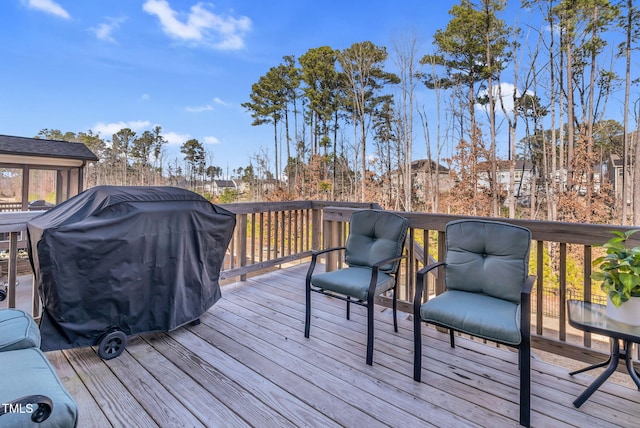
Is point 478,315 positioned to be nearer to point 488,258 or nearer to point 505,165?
point 488,258

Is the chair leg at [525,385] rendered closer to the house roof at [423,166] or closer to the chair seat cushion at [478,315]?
the chair seat cushion at [478,315]

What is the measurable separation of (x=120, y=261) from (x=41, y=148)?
8716 mm

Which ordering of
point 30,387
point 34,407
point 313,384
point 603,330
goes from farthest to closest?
point 313,384 → point 603,330 → point 30,387 → point 34,407

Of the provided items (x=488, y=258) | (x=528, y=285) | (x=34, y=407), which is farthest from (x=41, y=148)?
(x=528, y=285)

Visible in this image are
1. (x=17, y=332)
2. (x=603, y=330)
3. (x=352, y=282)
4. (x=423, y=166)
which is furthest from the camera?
(x=423, y=166)

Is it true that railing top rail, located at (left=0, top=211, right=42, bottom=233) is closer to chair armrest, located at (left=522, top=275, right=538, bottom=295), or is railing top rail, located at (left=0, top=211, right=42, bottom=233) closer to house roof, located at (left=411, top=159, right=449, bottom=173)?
chair armrest, located at (left=522, top=275, right=538, bottom=295)

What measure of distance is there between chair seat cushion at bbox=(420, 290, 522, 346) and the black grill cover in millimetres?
1777

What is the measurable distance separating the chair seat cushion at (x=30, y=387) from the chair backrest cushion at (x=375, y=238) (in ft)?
6.66

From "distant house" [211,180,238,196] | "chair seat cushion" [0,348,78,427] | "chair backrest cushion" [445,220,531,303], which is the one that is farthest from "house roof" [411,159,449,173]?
"chair seat cushion" [0,348,78,427]

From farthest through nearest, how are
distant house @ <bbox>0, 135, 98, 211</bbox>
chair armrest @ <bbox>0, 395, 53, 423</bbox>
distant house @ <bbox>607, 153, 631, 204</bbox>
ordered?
distant house @ <bbox>607, 153, 631, 204</bbox>, distant house @ <bbox>0, 135, 98, 211</bbox>, chair armrest @ <bbox>0, 395, 53, 423</bbox>

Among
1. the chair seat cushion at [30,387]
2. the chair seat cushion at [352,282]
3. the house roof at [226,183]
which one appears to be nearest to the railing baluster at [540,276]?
the chair seat cushion at [352,282]

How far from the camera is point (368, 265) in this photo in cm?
267

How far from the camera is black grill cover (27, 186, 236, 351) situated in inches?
73.0

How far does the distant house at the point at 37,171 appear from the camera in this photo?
7.64 m
